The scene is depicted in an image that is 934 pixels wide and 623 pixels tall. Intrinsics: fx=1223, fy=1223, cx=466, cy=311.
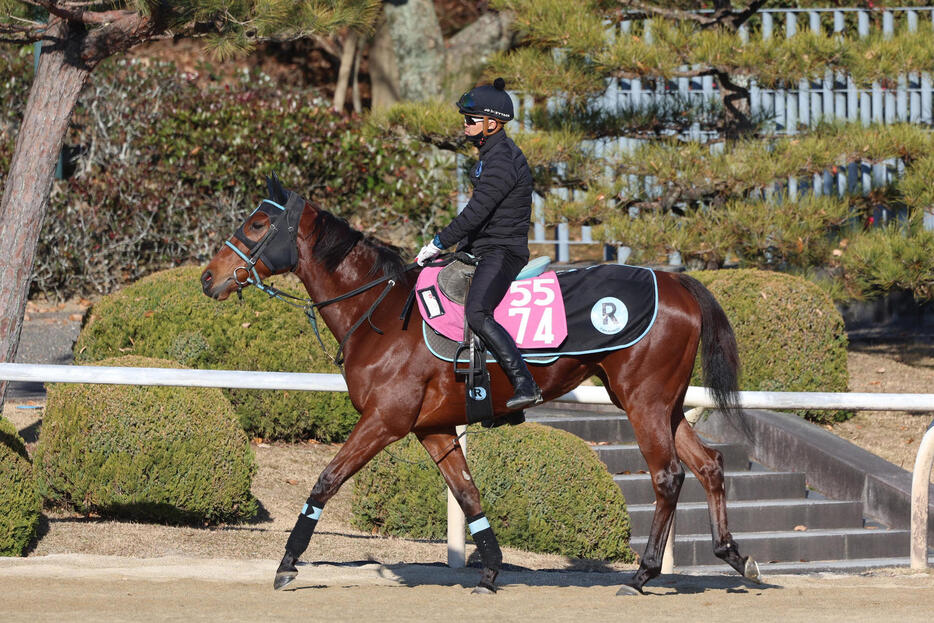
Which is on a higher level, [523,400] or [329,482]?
[523,400]

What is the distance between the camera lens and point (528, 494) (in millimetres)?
7676

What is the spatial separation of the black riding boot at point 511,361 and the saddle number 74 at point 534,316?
0.09m

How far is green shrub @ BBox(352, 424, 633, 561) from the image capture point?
768 centimetres

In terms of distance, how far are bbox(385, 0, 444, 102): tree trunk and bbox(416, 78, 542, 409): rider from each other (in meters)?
10.8

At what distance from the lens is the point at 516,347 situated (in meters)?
5.90

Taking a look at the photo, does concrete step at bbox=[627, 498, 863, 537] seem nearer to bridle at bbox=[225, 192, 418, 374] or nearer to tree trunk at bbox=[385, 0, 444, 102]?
bridle at bbox=[225, 192, 418, 374]

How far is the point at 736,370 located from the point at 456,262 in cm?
158

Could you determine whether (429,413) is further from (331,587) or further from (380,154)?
(380,154)

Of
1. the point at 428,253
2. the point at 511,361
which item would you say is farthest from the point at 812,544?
the point at 428,253

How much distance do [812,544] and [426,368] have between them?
421 cm

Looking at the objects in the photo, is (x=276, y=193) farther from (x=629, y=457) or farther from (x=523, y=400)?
(x=629, y=457)

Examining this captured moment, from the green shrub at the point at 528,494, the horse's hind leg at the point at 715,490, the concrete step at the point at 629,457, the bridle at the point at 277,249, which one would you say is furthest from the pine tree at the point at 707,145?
the bridle at the point at 277,249

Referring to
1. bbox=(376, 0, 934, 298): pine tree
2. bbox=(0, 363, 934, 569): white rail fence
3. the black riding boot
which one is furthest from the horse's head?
bbox=(376, 0, 934, 298): pine tree

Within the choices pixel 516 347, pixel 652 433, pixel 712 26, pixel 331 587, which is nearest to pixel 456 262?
pixel 516 347
